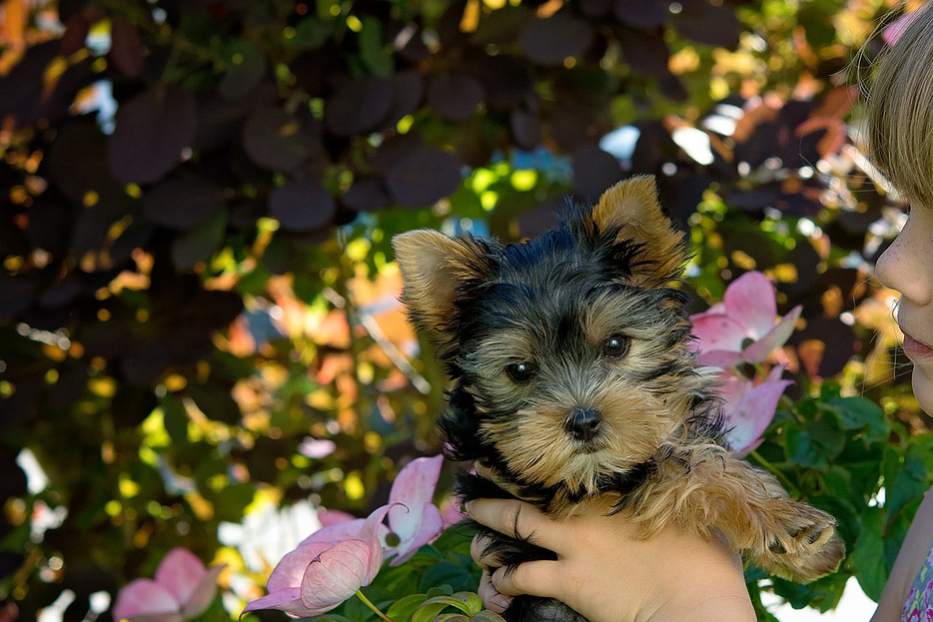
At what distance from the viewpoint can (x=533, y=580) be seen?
2.04 meters

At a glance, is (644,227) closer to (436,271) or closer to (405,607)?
(436,271)

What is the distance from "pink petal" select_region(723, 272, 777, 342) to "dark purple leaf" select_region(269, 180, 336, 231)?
1102 mm

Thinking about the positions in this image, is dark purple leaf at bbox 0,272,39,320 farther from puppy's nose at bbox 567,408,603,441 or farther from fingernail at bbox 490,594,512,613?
puppy's nose at bbox 567,408,603,441

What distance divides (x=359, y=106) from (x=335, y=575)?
5.26ft

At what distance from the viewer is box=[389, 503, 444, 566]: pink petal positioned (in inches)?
81.7

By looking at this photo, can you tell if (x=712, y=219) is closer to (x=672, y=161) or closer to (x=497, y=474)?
(x=672, y=161)

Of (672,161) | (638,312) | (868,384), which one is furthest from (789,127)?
(638,312)

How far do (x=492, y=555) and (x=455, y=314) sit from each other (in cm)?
44

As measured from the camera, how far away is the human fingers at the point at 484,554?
2117 mm

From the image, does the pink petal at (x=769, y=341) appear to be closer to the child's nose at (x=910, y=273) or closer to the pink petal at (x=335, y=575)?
the child's nose at (x=910, y=273)

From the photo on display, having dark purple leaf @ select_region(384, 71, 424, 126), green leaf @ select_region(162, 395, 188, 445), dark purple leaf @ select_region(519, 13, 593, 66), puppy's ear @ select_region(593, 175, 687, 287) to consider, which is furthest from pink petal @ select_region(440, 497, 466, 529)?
green leaf @ select_region(162, 395, 188, 445)

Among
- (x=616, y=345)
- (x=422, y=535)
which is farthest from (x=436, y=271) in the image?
(x=422, y=535)

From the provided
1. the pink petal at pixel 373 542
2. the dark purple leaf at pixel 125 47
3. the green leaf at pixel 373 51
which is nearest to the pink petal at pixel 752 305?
the pink petal at pixel 373 542

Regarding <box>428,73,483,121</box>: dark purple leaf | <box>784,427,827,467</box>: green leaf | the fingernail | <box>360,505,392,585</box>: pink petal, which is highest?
<box>360,505,392,585</box>: pink petal
